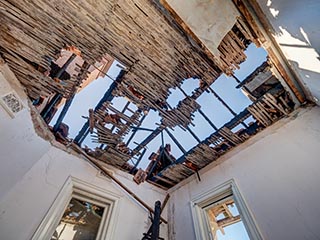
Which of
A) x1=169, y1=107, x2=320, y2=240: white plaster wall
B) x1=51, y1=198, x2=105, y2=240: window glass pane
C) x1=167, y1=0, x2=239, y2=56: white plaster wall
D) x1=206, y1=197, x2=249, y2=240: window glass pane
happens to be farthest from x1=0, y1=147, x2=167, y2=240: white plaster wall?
x1=167, y1=0, x2=239, y2=56: white plaster wall

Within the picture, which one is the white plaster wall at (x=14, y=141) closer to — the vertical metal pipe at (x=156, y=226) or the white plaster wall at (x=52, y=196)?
the white plaster wall at (x=52, y=196)

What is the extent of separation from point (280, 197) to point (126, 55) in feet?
7.59

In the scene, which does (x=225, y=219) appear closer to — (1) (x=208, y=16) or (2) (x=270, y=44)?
(2) (x=270, y=44)

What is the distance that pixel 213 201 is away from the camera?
252 centimetres

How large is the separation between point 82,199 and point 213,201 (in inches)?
77.0

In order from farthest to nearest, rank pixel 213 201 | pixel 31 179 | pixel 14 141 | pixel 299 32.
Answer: pixel 213 201, pixel 31 179, pixel 14 141, pixel 299 32

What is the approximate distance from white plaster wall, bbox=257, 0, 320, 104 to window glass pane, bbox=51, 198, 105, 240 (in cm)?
311

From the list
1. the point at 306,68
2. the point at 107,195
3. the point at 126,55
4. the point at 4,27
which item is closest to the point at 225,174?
the point at 306,68

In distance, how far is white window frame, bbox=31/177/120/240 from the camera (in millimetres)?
1833

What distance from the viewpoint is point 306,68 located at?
5.35 ft

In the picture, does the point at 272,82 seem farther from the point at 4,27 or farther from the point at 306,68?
the point at 4,27

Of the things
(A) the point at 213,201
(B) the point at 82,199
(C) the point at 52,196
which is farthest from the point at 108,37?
(A) the point at 213,201

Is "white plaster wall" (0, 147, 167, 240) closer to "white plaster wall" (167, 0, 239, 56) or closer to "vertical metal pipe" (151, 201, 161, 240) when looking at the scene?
"vertical metal pipe" (151, 201, 161, 240)

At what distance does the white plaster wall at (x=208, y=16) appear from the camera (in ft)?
4.88
